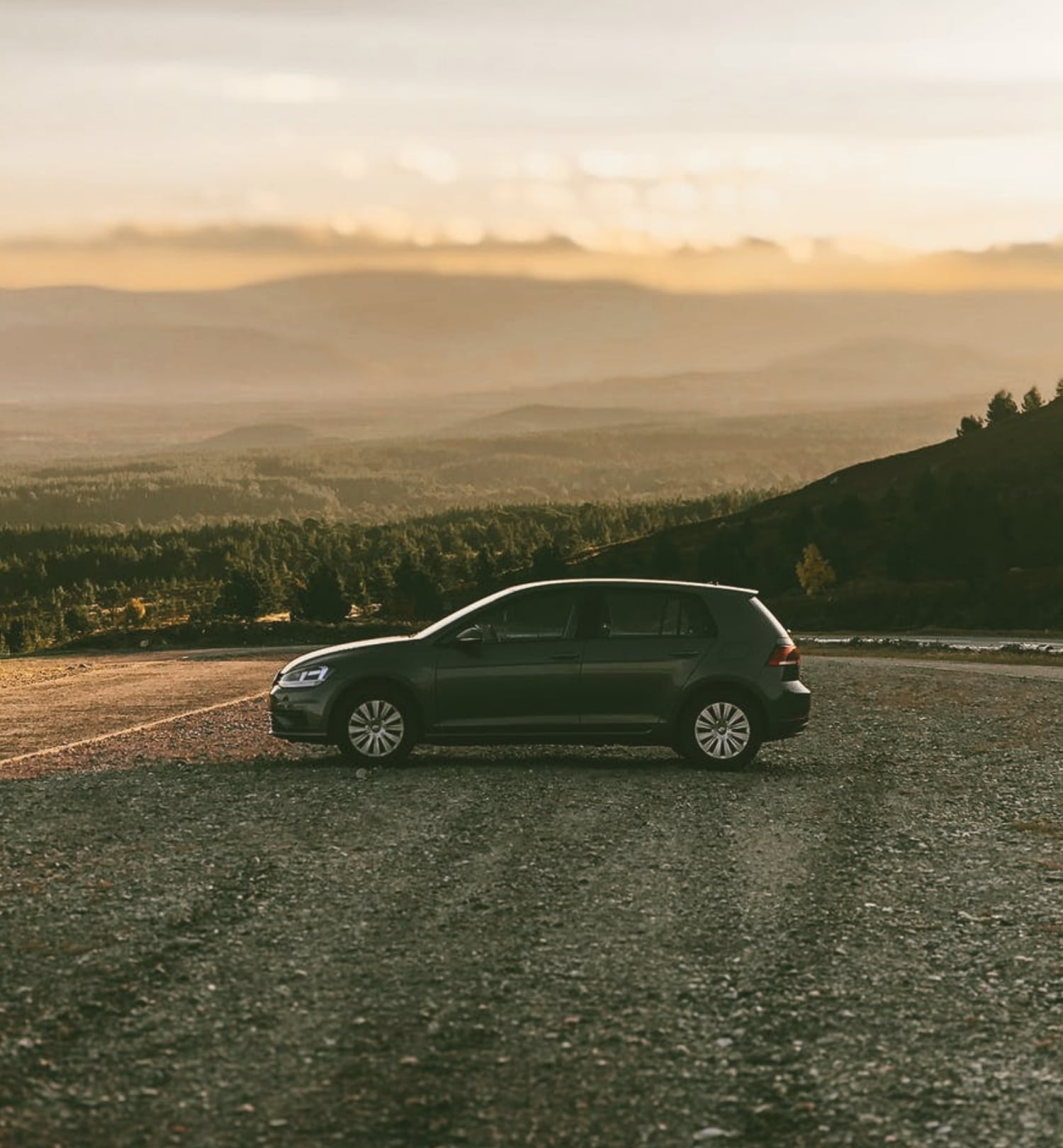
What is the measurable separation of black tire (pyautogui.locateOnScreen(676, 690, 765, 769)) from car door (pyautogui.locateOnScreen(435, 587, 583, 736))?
123 cm

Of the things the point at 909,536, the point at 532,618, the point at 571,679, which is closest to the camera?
the point at 571,679

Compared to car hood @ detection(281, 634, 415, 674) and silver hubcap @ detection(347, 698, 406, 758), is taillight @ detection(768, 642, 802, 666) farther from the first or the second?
silver hubcap @ detection(347, 698, 406, 758)

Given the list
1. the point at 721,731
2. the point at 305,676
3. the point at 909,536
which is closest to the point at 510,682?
the point at 305,676

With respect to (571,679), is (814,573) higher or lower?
lower

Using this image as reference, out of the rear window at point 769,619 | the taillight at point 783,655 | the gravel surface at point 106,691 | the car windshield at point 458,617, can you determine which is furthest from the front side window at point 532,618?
the gravel surface at point 106,691

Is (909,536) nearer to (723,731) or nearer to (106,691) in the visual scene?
(106,691)

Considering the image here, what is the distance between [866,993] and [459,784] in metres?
7.80

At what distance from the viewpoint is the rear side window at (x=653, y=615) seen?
54.6ft

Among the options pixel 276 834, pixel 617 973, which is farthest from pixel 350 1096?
pixel 276 834

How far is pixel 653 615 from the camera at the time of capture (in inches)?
662

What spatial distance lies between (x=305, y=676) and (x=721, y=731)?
4448 mm

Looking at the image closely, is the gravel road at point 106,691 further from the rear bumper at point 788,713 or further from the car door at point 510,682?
the rear bumper at point 788,713

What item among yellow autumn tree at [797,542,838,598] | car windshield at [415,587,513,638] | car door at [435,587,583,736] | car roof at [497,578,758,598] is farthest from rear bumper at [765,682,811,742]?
yellow autumn tree at [797,542,838,598]

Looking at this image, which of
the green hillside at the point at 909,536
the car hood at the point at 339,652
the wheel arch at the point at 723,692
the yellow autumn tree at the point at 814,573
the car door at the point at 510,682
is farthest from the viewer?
the yellow autumn tree at the point at 814,573
